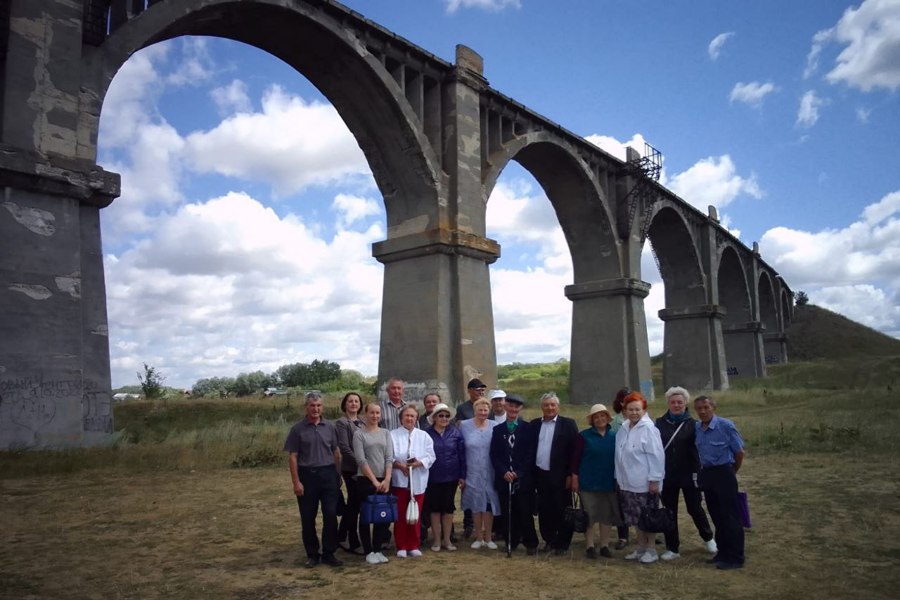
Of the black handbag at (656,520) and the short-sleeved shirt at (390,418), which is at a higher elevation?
the short-sleeved shirt at (390,418)

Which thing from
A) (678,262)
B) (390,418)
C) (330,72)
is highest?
(330,72)

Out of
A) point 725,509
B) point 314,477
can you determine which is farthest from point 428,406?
point 725,509

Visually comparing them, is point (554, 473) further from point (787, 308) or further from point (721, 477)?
point (787, 308)

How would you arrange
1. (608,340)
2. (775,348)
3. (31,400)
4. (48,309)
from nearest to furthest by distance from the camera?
(31,400), (48,309), (608,340), (775,348)

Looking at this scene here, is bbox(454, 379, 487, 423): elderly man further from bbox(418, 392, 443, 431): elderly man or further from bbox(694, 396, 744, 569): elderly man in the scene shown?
bbox(694, 396, 744, 569): elderly man

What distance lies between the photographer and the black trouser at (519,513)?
596cm

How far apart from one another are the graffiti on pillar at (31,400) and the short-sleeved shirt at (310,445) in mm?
5446

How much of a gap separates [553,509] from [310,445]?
2282 mm

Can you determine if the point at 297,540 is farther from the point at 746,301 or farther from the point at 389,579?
the point at 746,301

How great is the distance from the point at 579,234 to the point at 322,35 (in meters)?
12.7

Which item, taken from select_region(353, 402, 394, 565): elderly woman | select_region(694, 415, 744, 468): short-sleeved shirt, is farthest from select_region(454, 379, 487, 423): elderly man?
select_region(694, 415, 744, 468): short-sleeved shirt

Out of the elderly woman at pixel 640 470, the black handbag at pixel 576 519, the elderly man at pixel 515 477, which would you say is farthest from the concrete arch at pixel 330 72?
the elderly woman at pixel 640 470

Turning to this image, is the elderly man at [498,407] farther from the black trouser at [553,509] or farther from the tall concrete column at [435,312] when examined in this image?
the tall concrete column at [435,312]

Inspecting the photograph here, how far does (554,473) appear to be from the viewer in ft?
19.5
